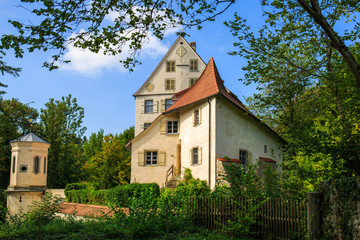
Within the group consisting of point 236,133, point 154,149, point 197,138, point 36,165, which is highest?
point 236,133

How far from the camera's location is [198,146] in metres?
24.3

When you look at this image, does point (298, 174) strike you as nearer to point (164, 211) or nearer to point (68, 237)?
point (164, 211)

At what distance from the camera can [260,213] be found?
11820 millimetres

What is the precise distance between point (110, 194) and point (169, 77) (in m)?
13.3

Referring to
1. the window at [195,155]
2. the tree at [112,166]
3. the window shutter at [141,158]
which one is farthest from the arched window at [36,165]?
the tree at [112,166]

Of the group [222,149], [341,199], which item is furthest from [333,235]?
[222,149]

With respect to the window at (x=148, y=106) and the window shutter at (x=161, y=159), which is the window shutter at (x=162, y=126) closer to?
the window shutter at (x=161, y=159)

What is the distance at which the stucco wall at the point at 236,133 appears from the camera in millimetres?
23406

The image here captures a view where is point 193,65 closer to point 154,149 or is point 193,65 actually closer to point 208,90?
point 154,149

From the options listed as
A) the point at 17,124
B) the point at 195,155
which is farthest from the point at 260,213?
the point at 17,124

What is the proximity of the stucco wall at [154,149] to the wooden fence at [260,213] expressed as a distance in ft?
46.6

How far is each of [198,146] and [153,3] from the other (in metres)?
15.1

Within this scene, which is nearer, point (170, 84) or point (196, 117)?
point (196, 117)

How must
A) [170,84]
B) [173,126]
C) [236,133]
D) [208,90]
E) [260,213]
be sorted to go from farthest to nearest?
[170,84]
[173,126]
[208,90]
[236,133]
[260,213]
